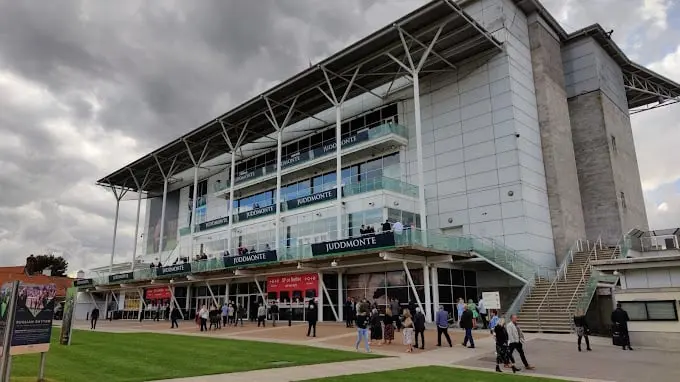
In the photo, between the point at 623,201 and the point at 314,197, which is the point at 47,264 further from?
the point at 623,201

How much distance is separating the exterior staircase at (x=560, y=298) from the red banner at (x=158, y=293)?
30380 millimetres

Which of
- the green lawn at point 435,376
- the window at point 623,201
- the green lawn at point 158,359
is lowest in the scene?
the green lawn at point 435,376

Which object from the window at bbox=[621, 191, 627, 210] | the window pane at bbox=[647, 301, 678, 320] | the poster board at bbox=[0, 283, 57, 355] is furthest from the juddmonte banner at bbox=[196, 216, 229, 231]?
the poster board at bbox=[0, 283, 57, 355]

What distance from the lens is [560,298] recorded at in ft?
74.0

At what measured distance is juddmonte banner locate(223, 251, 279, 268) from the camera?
29.9 meters

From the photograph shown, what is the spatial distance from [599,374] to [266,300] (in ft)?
83.4

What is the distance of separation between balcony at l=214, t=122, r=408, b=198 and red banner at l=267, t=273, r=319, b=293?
30.2 ft

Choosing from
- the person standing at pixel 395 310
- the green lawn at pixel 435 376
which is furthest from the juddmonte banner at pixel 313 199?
the green lawn at pixel 435 376

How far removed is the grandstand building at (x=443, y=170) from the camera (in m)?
26.9

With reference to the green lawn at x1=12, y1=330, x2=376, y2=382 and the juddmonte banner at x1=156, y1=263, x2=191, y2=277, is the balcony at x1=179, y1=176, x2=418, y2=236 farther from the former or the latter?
the green lawn at x1=12, y1=330, x2=376, y2=382

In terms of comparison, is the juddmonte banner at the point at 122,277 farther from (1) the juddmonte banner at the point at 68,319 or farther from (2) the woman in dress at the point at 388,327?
(2) the woman in dress at the point at 388,327

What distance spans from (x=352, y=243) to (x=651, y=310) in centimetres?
1284

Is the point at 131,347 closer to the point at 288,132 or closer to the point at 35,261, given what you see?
the point at 288,132

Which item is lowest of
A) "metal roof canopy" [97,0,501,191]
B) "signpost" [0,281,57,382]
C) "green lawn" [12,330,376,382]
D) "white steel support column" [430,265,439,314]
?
"green lawn" [12,330,376,382]
